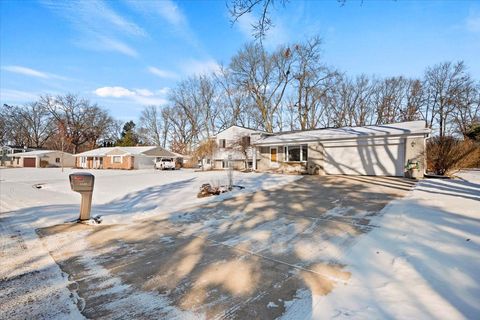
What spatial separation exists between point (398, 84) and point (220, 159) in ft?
85.0

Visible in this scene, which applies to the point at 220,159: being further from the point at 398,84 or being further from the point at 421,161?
the point at 398,84

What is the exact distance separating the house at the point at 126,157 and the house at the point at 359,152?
78.4ft

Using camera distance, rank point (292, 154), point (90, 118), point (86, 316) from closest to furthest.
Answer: point (86, 316) → point (292, 154) → point (90, 118)

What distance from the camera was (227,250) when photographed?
175 inches

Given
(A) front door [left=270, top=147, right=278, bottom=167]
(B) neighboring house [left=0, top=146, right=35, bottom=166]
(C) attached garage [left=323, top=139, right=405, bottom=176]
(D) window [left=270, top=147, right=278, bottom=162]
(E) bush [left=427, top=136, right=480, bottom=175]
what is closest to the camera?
(C) attached garage [left=323, top=139, right=405, bottom=176]

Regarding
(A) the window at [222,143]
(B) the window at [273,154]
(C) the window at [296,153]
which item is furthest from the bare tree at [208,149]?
(C) the window at [296,153]

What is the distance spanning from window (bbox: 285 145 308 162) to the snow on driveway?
38.4ft

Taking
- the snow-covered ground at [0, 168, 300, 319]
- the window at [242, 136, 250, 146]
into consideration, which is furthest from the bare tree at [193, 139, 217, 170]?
the snow-covered ground at [0, 168, 300, 319]

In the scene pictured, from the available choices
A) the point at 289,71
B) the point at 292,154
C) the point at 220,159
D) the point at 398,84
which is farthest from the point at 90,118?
the point at 398,84

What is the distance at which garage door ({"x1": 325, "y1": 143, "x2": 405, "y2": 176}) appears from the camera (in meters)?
13.6

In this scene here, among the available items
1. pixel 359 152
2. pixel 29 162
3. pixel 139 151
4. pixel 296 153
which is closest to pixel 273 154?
pixel 296 153

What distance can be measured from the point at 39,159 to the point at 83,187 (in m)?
48.7

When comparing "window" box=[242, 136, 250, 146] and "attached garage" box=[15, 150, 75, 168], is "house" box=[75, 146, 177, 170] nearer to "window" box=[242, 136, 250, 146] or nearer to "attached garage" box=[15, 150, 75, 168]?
"attached garage" box=[15, 150, 75, 168]

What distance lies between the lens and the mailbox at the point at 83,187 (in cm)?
629
